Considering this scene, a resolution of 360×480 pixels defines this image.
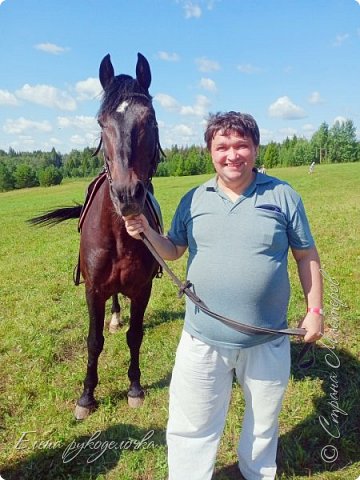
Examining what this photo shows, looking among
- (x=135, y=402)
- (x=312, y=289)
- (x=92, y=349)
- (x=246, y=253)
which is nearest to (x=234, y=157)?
(x=246, y=253)

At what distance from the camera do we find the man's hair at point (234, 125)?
204 cm

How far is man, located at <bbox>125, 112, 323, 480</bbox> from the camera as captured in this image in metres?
2.02

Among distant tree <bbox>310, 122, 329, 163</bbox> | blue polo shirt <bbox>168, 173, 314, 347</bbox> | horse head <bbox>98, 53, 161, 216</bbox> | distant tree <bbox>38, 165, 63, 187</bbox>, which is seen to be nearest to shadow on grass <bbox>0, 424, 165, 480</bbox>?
blue polo shirt <bbox>168, 173, 314, 347</bbox>

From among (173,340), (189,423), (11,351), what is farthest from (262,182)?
(11,351)

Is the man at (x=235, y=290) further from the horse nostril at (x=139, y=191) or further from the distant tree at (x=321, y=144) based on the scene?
the distant tree at (x=321, y=144)

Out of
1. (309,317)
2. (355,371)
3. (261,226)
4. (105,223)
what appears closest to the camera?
(261,226)

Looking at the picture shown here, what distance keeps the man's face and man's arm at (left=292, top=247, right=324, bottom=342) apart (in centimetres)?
55

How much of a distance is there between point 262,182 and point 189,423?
1.48m

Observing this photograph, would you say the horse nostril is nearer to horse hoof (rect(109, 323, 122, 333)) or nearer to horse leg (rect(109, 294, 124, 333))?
horse leg (rect(109, 294, 124, 333))

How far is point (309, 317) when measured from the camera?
7.09 ft

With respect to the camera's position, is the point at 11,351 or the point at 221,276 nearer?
the point at 221,276

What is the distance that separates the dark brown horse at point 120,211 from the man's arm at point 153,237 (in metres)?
0.12

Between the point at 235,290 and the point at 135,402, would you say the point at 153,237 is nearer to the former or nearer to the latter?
the point at 235,290

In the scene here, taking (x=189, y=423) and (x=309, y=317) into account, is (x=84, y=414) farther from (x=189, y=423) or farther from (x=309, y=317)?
(x=309, y=317)
